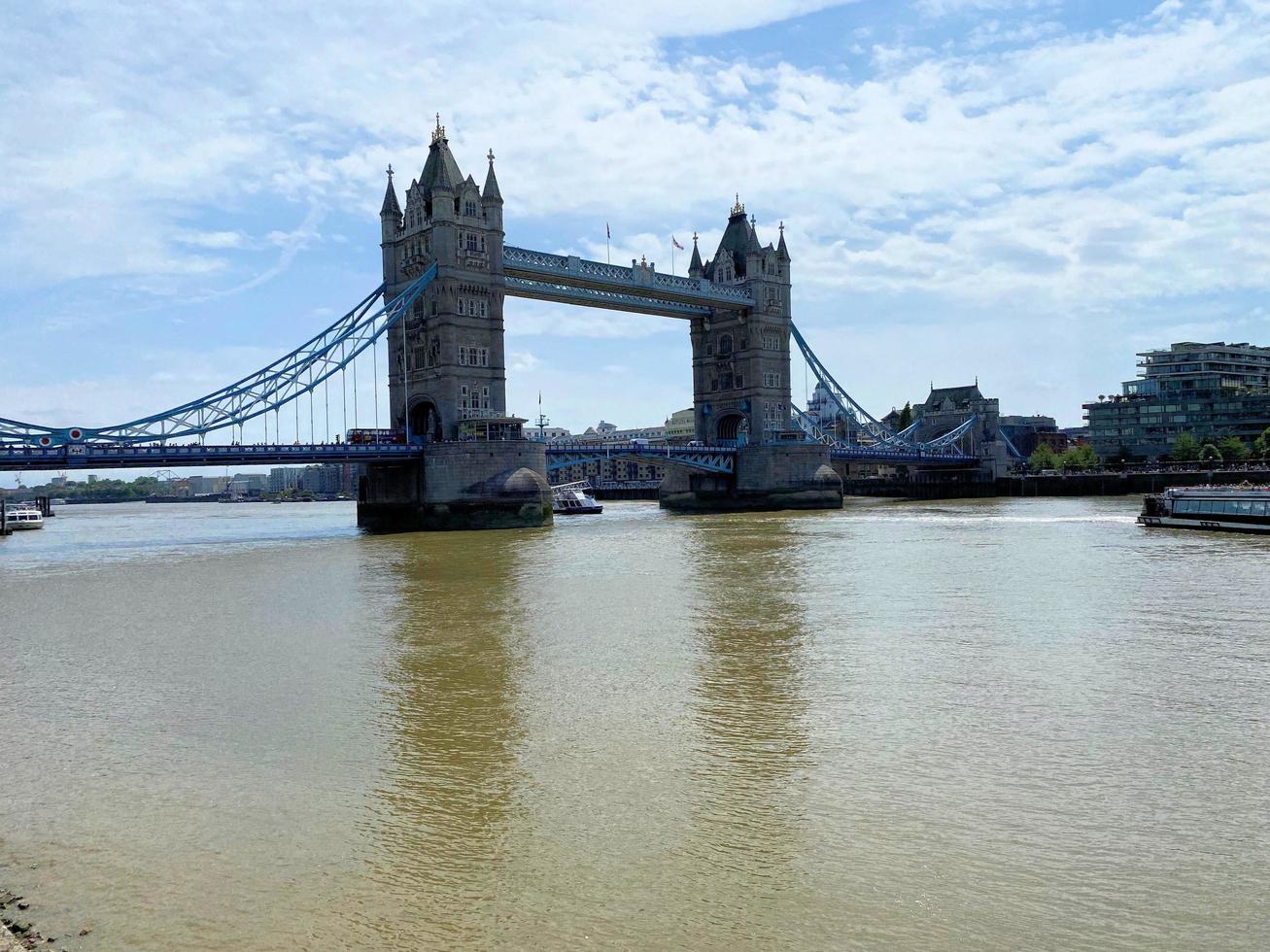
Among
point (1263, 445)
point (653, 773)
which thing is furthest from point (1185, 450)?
point (653, 773)

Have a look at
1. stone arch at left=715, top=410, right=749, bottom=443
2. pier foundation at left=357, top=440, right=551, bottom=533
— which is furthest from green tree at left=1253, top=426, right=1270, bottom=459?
pier foundation at left=357, top=440, right=551, bottom=533

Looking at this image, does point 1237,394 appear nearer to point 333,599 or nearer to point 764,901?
point 333,599

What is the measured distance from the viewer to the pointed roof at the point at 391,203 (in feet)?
223

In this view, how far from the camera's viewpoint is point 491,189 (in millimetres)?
67062

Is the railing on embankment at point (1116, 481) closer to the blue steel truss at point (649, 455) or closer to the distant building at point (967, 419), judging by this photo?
the distant building at point (967, 419)

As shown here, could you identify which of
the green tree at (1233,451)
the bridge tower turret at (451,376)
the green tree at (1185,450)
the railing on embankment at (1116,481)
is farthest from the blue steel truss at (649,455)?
the green tree at (1233,451)

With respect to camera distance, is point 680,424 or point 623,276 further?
point 680,424

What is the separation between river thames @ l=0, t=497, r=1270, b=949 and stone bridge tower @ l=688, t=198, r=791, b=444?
208 ft

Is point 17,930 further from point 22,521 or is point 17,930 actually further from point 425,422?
point 22,521

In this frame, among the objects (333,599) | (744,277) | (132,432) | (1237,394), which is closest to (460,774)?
(333,599)

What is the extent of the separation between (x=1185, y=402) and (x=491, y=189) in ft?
341

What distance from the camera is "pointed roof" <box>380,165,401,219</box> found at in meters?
67.9

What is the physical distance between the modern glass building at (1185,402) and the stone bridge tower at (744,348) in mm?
63387

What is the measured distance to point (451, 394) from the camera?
209 feet
